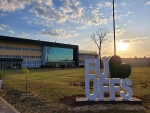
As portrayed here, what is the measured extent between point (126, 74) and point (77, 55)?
216 feet

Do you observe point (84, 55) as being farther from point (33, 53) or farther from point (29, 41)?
point (29, 41)

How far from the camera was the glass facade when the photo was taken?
64.0 metres

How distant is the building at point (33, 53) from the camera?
51.3 metres

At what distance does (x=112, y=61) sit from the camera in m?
9.12

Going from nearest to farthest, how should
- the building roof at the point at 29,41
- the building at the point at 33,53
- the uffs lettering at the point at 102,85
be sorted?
the uffs lettering at the point at 102,85 → the building roof at the point at 29,41 → the building at the point at 33,53

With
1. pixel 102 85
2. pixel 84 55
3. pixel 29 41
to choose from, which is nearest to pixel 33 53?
pixel 29 41

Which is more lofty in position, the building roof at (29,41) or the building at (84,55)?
the building roof at (29,41)

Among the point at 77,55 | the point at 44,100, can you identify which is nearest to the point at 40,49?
the point at 77,55

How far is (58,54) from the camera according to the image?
67.2 metres

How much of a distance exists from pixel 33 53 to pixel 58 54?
1153 centimetres

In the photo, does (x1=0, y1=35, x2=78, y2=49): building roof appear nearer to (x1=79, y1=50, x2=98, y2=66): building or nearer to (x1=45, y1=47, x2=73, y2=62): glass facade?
(x1=45, y1=47, x2=73, y2=62): glass facade

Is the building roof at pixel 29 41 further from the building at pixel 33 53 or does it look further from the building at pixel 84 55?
the building at pixel 84 55

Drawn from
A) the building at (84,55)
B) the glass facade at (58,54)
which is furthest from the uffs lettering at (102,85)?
the building at (84,55)

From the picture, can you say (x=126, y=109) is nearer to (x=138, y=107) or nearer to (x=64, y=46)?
(x=138, y=107)
